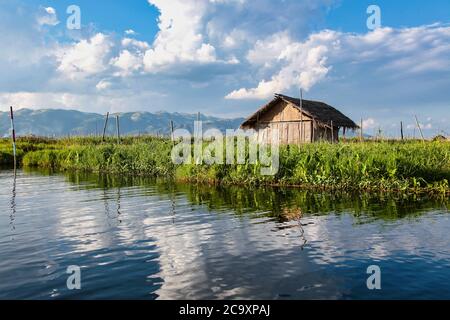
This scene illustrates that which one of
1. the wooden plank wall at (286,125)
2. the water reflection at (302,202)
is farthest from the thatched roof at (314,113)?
the water reflection at (302,202)

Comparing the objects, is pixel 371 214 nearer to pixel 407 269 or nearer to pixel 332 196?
pixel 332 196

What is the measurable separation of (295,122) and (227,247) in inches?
1033

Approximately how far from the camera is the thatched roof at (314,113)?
33388mm

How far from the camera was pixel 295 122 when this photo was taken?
113 feet

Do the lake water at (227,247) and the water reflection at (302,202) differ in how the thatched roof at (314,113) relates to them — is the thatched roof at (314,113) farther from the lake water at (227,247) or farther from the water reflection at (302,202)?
the lake water at (227,247)

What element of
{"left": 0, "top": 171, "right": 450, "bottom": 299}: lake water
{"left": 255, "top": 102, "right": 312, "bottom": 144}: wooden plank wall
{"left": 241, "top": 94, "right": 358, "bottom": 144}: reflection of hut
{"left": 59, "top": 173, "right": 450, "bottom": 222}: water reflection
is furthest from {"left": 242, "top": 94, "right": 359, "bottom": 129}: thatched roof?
{"left": 0, "top": 171, "right": 450, "bottom": 299}: lake water

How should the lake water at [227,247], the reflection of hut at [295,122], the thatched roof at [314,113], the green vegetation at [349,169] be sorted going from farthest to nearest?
the reflection of hut at [295,122]
the thatched roof at [314,113]
the green vegetation at [349,169]
the lake water at [227,247]

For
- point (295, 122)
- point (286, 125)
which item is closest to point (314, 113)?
point (295, 122)

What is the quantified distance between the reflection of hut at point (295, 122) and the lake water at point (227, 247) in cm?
1775

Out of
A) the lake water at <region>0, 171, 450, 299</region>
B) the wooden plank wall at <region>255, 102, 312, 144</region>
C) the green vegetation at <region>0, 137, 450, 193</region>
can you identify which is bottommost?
the lake water at <region>0, 171, 450, 299</region>

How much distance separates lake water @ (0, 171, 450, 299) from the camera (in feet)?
22.7

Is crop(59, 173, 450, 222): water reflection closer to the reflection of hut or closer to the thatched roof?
the reflection of hut

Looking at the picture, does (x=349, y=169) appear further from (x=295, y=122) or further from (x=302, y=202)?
(x=295, y=122)

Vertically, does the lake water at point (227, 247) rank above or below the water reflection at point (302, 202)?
below
